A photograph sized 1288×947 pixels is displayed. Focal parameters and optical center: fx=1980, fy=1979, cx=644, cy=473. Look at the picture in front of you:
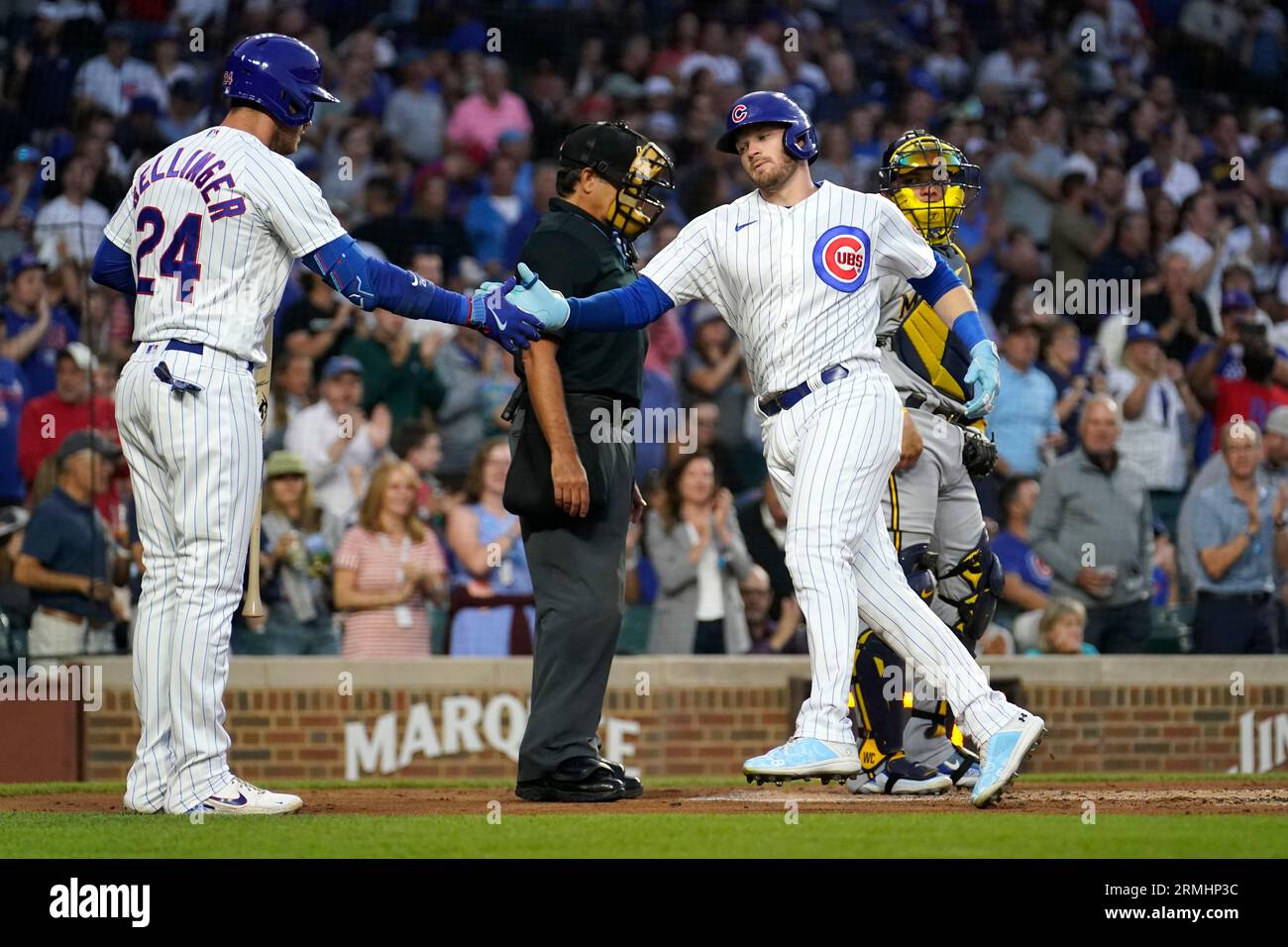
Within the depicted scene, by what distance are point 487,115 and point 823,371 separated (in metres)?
8.36

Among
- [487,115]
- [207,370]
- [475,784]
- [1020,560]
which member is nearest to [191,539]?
[207,370]

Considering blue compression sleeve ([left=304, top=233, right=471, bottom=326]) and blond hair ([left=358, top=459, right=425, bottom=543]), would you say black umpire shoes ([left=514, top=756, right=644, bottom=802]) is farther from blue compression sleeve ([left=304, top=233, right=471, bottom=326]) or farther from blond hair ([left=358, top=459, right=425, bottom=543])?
blond hair ([left=358, top=459, right=425, bottom=543])

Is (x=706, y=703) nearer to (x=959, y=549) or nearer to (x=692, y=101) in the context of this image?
(x=959, y=549)

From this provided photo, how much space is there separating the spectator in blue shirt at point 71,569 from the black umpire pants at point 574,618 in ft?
11.6

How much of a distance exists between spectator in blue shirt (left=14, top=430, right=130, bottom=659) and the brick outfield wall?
28cm

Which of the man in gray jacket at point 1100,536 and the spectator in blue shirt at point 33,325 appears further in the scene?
the spectator in blue shirt at point 33,325

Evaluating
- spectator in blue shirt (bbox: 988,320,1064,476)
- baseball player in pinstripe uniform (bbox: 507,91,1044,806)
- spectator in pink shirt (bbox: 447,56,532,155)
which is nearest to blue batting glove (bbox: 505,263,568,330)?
baseball player in pinstripe uniform (bbox: 507,91,1044,806)

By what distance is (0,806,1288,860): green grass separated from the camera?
4.93 m

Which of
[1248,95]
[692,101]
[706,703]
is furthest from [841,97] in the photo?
[706,703]

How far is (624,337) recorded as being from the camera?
21.5ft

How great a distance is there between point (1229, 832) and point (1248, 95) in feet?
34.8

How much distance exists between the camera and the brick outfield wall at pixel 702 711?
9.52m

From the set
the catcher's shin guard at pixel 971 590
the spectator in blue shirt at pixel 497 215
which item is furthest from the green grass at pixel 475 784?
the spectator in blue shirt at pixel 497 215

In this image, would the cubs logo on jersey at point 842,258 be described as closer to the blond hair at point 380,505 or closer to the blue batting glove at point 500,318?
the blue batting glove at point 500,318
